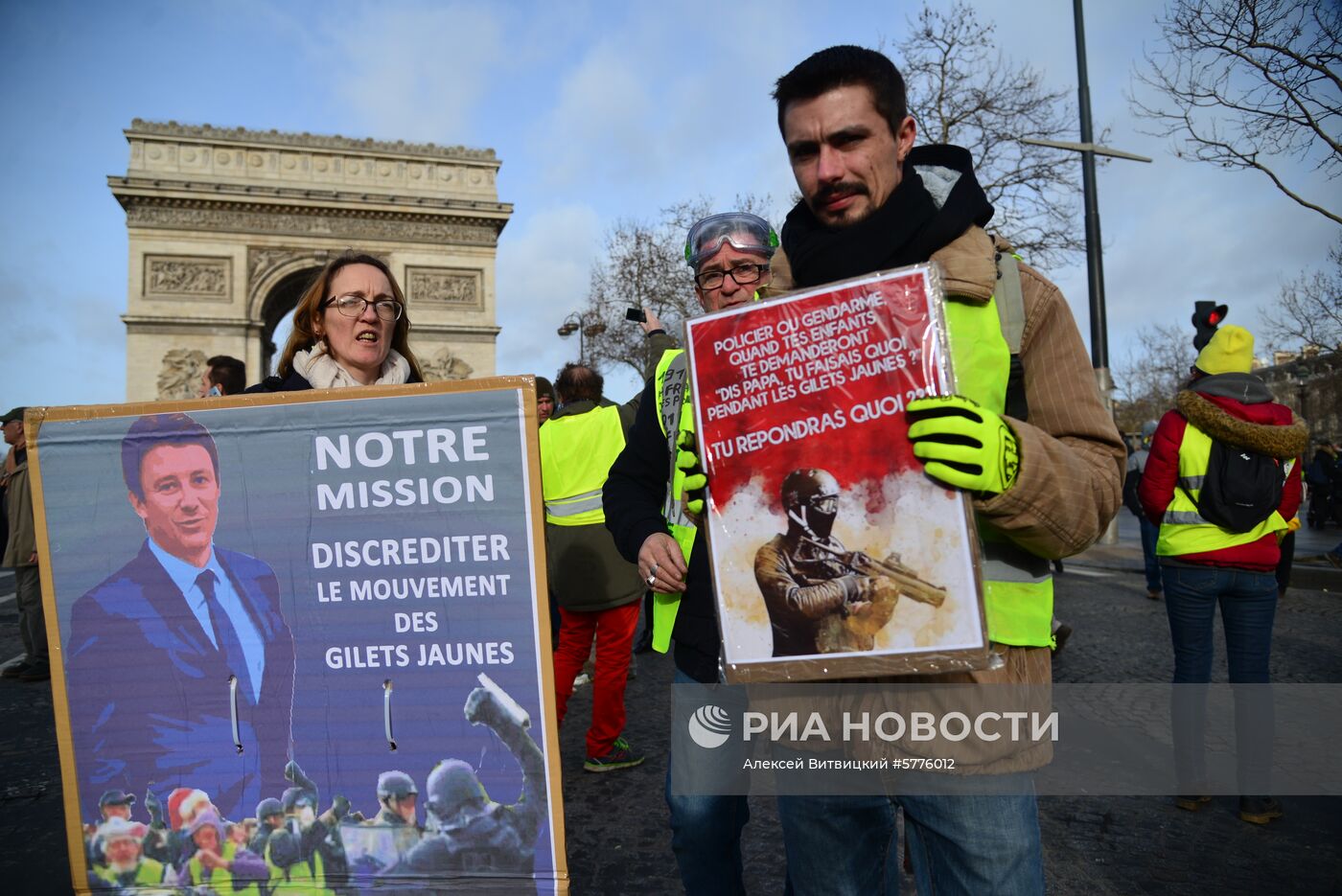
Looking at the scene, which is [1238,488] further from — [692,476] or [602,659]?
[692,476]

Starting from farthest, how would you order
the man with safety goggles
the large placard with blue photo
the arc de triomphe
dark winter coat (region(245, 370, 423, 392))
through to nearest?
the arc de triomphe
dark winter coat (region(245, 370, 423, 392))
the man with safety goggles
the large placard with blue photo

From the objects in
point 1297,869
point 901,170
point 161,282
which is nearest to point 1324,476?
point 1297,869

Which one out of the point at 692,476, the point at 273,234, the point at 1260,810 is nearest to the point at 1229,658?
the point at 1260,810

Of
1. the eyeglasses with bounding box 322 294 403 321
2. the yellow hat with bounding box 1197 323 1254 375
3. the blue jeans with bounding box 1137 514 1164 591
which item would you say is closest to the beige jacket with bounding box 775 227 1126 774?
the eyeglasses with bounding box 322 294 403 321

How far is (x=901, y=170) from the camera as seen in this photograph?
5.68 ft

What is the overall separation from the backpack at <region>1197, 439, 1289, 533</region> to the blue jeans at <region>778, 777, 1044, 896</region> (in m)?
2.67

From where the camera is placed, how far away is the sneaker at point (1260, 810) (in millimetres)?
3688

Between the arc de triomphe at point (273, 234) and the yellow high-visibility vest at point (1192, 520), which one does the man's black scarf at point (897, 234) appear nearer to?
the yellow high-visibility vest at point (1192, 520)

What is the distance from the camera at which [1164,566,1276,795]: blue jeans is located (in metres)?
3.81

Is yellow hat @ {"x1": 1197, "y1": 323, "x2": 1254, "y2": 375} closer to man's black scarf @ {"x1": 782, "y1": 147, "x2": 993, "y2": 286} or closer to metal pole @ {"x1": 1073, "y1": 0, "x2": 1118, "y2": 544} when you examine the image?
man's black scarf @ {"x1": 782, "y1": 147, "x2": 993, "y2": 286}

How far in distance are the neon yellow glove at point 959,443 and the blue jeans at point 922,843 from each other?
1.95 feet

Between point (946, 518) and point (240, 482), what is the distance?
1503 millimetres

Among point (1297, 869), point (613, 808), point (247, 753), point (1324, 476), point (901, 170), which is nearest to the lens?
point (901, 170)

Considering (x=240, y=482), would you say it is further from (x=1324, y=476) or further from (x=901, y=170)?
(x=1324, y=476)
